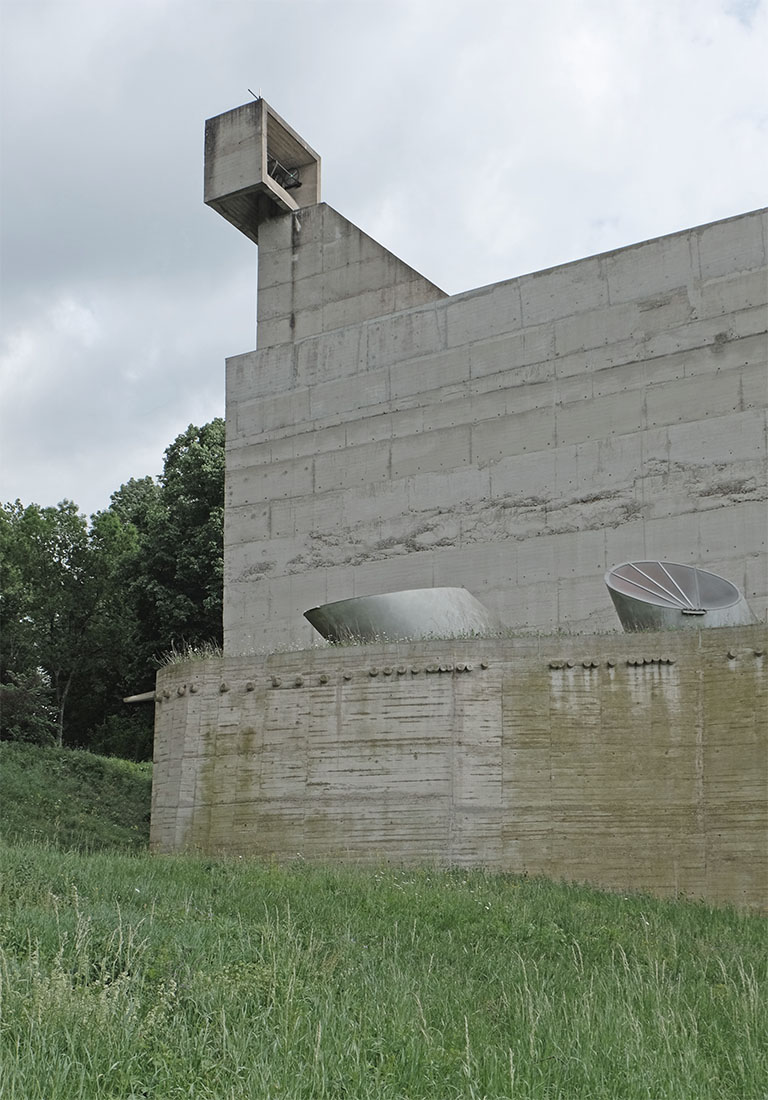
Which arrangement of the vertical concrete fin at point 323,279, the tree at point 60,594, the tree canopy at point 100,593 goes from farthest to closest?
the tree at point 60,594, the tree canopy at point 100,593, the vertical concrete fin at point 323,279

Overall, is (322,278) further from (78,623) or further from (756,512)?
(78,623)

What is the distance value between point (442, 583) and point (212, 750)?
7.12 meters

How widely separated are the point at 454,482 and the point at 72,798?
10.6 meters

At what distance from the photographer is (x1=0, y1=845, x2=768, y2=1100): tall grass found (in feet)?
23.1

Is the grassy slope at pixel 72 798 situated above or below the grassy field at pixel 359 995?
above

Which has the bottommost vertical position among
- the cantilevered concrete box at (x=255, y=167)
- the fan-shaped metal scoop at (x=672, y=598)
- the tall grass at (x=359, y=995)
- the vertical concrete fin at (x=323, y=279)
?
the tall grass at (x=359, y=995)

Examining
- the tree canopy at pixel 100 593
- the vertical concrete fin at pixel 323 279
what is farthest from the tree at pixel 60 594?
the vertical concrete fin at pixel 323 279

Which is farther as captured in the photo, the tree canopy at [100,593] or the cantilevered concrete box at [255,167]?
A: the tree canopy at [100,593]

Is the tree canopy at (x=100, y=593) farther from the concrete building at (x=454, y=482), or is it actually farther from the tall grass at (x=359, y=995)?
the tall grass at (x=359, y=995)

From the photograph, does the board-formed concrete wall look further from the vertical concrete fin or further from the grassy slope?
the grassy slope

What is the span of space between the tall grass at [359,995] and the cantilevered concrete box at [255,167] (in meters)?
19.3

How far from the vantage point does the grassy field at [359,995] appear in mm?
7039

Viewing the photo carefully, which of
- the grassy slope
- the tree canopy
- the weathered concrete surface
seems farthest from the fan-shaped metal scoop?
the tree canopy

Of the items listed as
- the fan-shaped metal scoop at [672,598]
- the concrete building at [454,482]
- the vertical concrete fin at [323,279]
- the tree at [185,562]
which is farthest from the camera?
the tree at [185,562]
